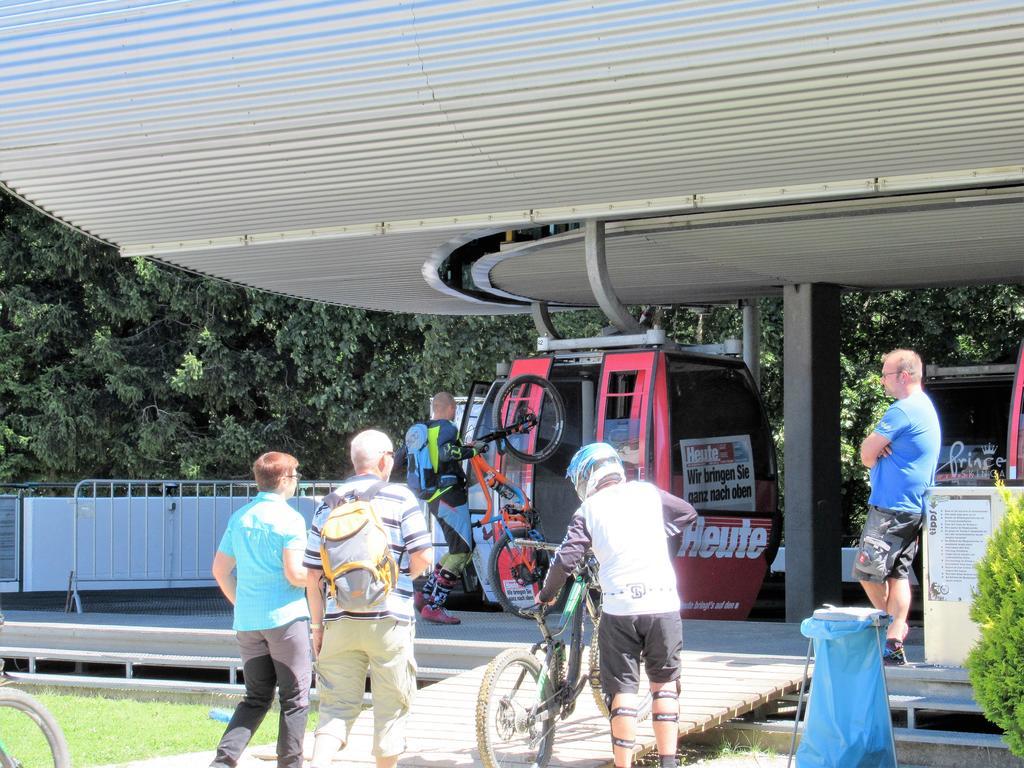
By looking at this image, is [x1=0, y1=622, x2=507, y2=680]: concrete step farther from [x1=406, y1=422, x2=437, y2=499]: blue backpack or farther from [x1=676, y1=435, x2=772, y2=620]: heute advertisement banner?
[x1=676, y1=435, x2=772, y2=620]: heute advertisement banner

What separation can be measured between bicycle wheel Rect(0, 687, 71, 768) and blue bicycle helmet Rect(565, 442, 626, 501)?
262 centimetres

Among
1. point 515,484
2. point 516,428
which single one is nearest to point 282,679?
point 516,428

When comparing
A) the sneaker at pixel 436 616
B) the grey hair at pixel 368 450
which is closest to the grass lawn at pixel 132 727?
the sneaker at pixel 436 616

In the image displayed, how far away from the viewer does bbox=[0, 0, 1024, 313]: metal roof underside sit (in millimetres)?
7797

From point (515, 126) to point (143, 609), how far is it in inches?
272

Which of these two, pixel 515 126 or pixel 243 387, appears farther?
pixel 243 387

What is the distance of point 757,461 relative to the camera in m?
12.9

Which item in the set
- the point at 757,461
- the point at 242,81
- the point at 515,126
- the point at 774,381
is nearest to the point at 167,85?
the point at 242,81

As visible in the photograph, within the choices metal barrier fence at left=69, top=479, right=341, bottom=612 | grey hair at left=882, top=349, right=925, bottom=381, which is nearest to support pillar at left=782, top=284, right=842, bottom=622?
grey hair at left=882, top=349, right=925, bottom=381

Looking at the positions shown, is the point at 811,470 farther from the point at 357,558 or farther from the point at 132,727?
the point at 357,558

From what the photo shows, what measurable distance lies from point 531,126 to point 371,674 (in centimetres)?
403

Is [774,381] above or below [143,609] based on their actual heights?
above

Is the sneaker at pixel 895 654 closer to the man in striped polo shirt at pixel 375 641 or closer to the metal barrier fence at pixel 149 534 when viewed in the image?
the man in striped polo shirt at pixel 375 641

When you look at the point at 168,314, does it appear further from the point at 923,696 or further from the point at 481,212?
the point at 923,696
